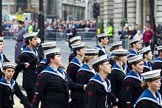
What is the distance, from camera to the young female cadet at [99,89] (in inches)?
343

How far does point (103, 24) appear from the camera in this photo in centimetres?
5331

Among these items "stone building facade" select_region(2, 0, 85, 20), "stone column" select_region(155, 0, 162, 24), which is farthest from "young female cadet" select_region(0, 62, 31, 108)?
"stone building facade" select_region(2, 0, 85, 20)

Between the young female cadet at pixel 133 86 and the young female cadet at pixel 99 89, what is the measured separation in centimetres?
67

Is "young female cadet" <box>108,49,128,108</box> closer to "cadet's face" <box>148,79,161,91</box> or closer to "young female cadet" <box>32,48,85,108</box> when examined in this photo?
"young female cadet" <box>32,48,85,108</box>

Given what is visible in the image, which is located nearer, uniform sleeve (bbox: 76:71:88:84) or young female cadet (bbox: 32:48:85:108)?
young female cadet (bbox: 32:48:85:108)

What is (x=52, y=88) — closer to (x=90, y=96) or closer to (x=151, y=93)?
(x=90, y=96)

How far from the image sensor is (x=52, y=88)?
932 cm

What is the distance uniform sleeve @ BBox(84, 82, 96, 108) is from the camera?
866 centimetres

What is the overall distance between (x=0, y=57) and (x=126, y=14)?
35015mm

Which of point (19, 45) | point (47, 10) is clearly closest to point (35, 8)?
point (47, 10)

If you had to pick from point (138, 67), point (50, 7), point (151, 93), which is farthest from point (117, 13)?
point (50, 7)

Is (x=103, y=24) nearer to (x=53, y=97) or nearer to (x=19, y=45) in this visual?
(x=19, y=45)

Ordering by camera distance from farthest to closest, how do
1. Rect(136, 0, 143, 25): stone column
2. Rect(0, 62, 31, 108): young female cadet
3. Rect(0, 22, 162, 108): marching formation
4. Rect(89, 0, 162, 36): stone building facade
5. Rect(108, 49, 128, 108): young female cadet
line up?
Rect(136, 0, 143, 25): stone column → Rect(89, 0, 162, 36): stone building facade → Rect(108, 49, 128, 108): young female cadet → Rect(0, 62, 31, 108): young female cadet → Rect(0, 22, 162, 108): marching formation

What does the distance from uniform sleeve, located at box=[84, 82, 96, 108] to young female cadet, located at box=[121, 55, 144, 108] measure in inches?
41.6
